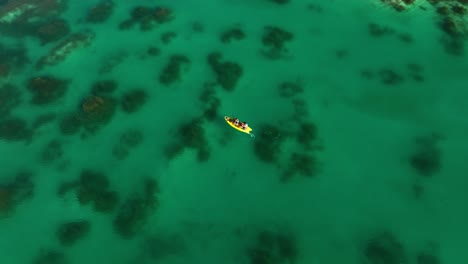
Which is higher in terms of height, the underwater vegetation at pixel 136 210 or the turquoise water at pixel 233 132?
the turquoise water at pixel 233 132

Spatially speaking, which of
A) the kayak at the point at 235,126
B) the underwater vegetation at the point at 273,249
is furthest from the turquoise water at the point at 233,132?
the kayak at the point at 235,126

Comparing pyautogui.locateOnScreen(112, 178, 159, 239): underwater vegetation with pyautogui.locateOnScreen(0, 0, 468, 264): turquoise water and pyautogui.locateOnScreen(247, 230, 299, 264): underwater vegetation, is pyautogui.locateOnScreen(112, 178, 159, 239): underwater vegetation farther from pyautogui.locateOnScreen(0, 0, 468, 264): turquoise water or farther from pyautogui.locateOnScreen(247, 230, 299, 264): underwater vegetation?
pyautogui.locateOnScreen(247, 230, 299, 264): underwater vegetation

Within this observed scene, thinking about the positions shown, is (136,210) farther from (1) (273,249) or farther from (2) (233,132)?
(1) (273,249)

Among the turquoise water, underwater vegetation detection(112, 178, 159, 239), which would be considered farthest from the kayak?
underwater vegetation detection(112, 178, 159, 239)

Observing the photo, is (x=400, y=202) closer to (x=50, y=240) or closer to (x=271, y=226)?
(x=271, y=226)

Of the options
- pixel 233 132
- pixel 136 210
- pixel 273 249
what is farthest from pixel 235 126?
pixel 273 249

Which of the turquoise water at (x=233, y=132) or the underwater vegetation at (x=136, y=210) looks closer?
the turquoise water at (x=233, y=132)

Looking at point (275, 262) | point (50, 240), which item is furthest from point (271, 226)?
point (50, 240)

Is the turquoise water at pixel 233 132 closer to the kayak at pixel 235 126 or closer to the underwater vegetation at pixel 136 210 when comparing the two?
the underwater vegetation at pixel 136 210
